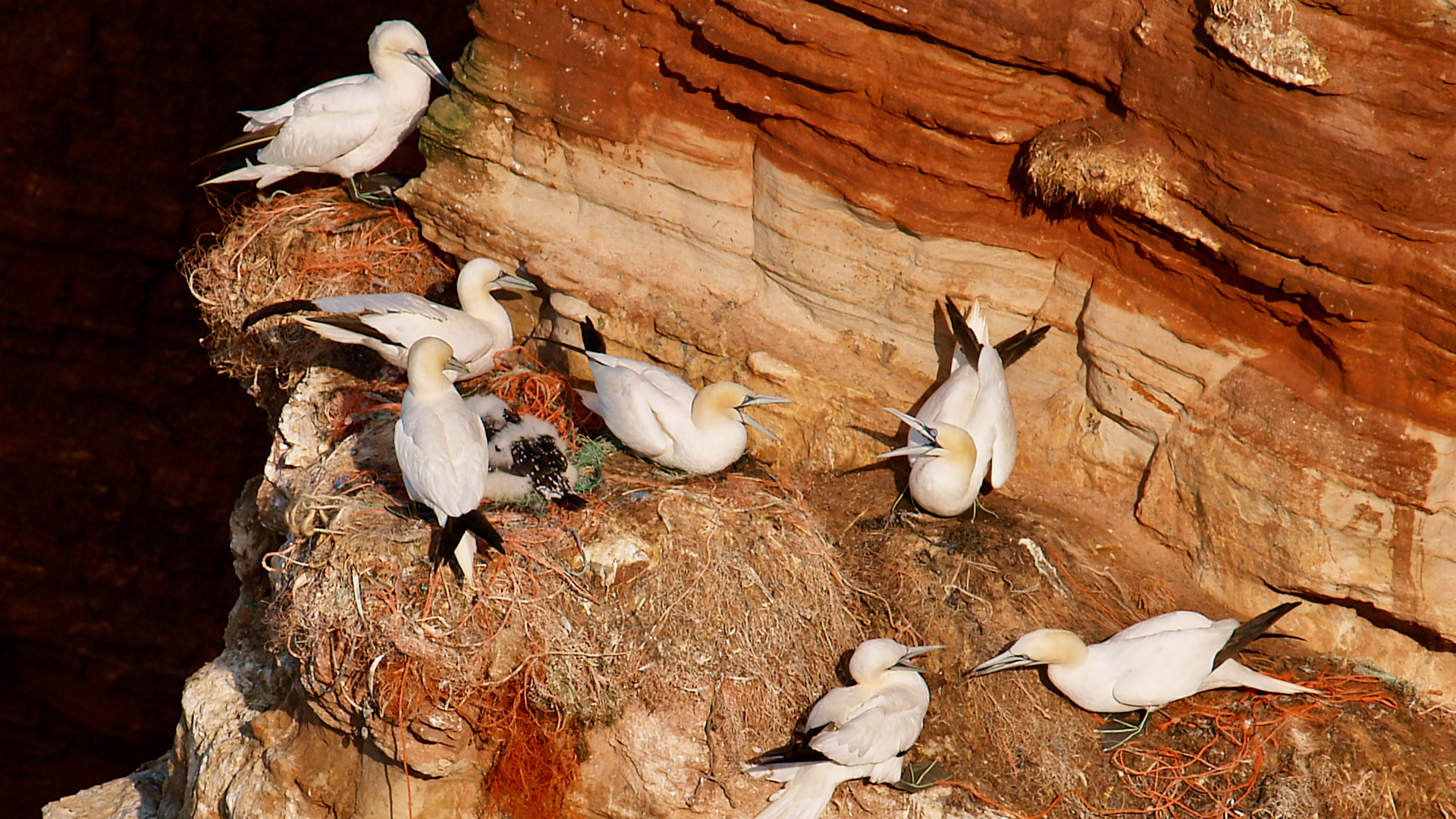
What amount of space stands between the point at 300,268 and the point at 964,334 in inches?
153

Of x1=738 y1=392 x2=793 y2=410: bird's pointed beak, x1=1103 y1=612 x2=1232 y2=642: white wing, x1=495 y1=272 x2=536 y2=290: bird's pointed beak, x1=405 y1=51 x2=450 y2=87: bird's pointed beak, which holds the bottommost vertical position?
x1=1103 y1=612 x2=1232 y2=642: white wing

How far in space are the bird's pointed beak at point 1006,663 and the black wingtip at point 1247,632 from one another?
0.79 m

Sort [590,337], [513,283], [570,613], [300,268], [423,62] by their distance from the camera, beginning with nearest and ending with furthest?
[570,613], [590,337], [513,283], [423,62], [300,268]

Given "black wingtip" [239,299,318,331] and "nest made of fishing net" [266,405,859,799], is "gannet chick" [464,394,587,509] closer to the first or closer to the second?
"nest made of fishing net" [266,405,859,799]

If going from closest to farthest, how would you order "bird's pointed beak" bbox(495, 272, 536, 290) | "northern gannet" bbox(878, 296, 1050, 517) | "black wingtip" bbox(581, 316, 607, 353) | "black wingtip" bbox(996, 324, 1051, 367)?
"northern gannet" bbox(878, 296, 1050, 517), "black wingtip" bbox(996, 324, 1051, 367), "black wingtip" bbox(581, 316, 607, 353), "bird's pointed beak" bbox(495, 272, 536, 290)

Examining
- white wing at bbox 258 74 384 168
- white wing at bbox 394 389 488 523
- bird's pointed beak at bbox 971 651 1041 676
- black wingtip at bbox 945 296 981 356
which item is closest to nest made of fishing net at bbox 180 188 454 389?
white wing at bbox 258 74 384 168

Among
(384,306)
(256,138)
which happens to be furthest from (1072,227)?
(256,138)

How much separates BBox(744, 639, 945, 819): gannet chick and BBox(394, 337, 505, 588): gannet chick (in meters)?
1.48

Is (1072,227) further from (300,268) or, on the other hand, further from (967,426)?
(300,268)

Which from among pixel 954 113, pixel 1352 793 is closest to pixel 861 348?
pixel 954 113

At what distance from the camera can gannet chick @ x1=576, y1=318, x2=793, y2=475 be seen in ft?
18.5

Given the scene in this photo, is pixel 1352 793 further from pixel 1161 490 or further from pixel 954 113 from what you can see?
pixel 954 113

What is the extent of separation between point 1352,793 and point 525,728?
135 inches

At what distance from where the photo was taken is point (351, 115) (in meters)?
6.89
